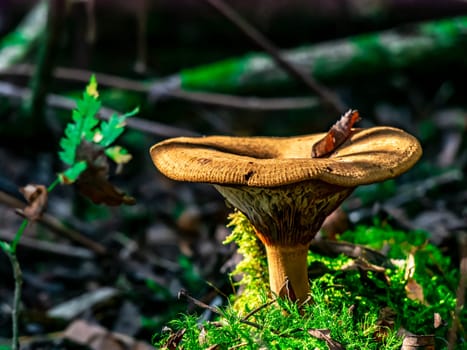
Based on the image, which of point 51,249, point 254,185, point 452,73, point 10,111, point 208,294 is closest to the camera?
point 254,185

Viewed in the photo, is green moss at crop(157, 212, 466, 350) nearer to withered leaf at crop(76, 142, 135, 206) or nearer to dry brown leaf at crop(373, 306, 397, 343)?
dry brown leaf at crop(373, 306, 397, 343)

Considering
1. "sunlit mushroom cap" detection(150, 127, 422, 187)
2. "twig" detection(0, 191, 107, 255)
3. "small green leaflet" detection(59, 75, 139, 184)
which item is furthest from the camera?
"twig" detection(0, 191, 107, 255)

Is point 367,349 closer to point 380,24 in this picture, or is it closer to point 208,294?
point 208,294

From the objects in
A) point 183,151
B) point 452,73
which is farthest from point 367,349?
point 452,73

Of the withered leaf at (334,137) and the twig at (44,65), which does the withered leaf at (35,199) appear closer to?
the withered leaf at (334,137)

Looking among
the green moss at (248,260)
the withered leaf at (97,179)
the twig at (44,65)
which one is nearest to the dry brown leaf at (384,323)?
the green moss at (248,260)

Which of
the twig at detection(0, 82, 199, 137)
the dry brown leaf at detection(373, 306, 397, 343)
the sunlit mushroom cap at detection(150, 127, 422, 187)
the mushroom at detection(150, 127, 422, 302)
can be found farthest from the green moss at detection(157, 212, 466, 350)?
the twig at detection(0, 82, 199, 137)
